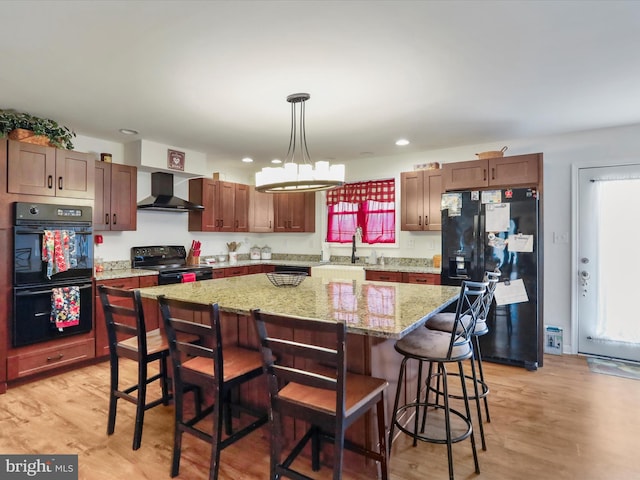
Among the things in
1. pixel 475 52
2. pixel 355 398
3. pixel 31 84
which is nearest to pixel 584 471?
pixel 355 398

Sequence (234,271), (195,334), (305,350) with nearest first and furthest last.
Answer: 1. (305,350)
2. (195,334)
3. (234,271)

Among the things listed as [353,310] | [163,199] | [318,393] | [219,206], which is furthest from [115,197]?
[318,393]

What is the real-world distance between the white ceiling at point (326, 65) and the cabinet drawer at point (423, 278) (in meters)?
1.61

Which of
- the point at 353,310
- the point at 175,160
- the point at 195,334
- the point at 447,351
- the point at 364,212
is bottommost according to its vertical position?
the point at 447,351

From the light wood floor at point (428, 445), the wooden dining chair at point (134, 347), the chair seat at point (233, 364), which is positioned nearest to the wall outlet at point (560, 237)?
the light wood floor at point (428, 445)

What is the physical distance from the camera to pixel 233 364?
1982mm

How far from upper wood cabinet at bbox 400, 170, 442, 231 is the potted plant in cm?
376

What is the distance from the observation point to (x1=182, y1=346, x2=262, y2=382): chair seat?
1.87 m

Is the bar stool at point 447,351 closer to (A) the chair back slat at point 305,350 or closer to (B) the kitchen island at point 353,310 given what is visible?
(B) the kitchen island at point 353,310

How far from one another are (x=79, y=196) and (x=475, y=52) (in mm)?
3626

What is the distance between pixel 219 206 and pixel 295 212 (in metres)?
1.19

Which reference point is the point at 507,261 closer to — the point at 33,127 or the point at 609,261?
the point at 609,261

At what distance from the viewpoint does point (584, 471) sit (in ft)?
6.49

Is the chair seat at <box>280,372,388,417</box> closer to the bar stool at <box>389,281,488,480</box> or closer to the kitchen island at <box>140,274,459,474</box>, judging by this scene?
the kitchen island at <box>140,274,459,474</box>
